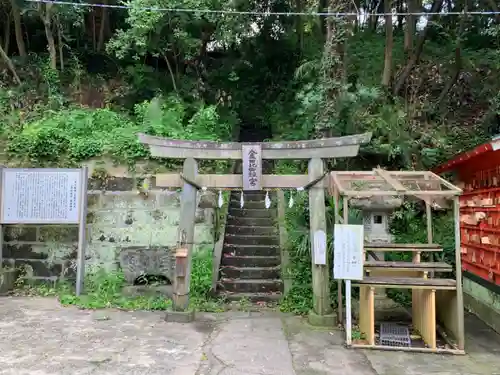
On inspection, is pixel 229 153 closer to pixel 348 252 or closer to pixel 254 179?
pixel 254 179

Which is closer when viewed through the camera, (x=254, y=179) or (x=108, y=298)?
(x=254, y=179)

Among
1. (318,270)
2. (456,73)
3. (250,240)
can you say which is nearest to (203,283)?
(250,240)

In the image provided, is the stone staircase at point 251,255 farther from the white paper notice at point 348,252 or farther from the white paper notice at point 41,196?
the white paper notice at point 41,196

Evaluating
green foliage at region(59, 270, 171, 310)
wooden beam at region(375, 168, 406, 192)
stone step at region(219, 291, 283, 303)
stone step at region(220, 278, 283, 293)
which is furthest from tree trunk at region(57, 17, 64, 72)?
wooden beam at region(375, 168, 406, 192)

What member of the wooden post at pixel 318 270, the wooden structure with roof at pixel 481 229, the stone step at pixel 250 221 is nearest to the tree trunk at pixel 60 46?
the stone step at pixel 250 221

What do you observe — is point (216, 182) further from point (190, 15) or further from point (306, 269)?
point (190, 15)

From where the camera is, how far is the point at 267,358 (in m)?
4.89

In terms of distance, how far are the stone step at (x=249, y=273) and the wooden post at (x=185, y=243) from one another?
1754 millimetres

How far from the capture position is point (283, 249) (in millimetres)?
8594

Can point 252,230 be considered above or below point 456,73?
below

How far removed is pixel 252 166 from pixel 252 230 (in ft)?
11.1

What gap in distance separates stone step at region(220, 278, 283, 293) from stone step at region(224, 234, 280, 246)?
1.28 meters

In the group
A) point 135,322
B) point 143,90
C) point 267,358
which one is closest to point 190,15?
point 143,90

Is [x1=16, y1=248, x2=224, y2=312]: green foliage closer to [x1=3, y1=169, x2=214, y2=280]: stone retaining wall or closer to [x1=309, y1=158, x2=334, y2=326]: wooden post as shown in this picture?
[x1=3, y1=169, x2=214, y2=280]: stone retaining wall
